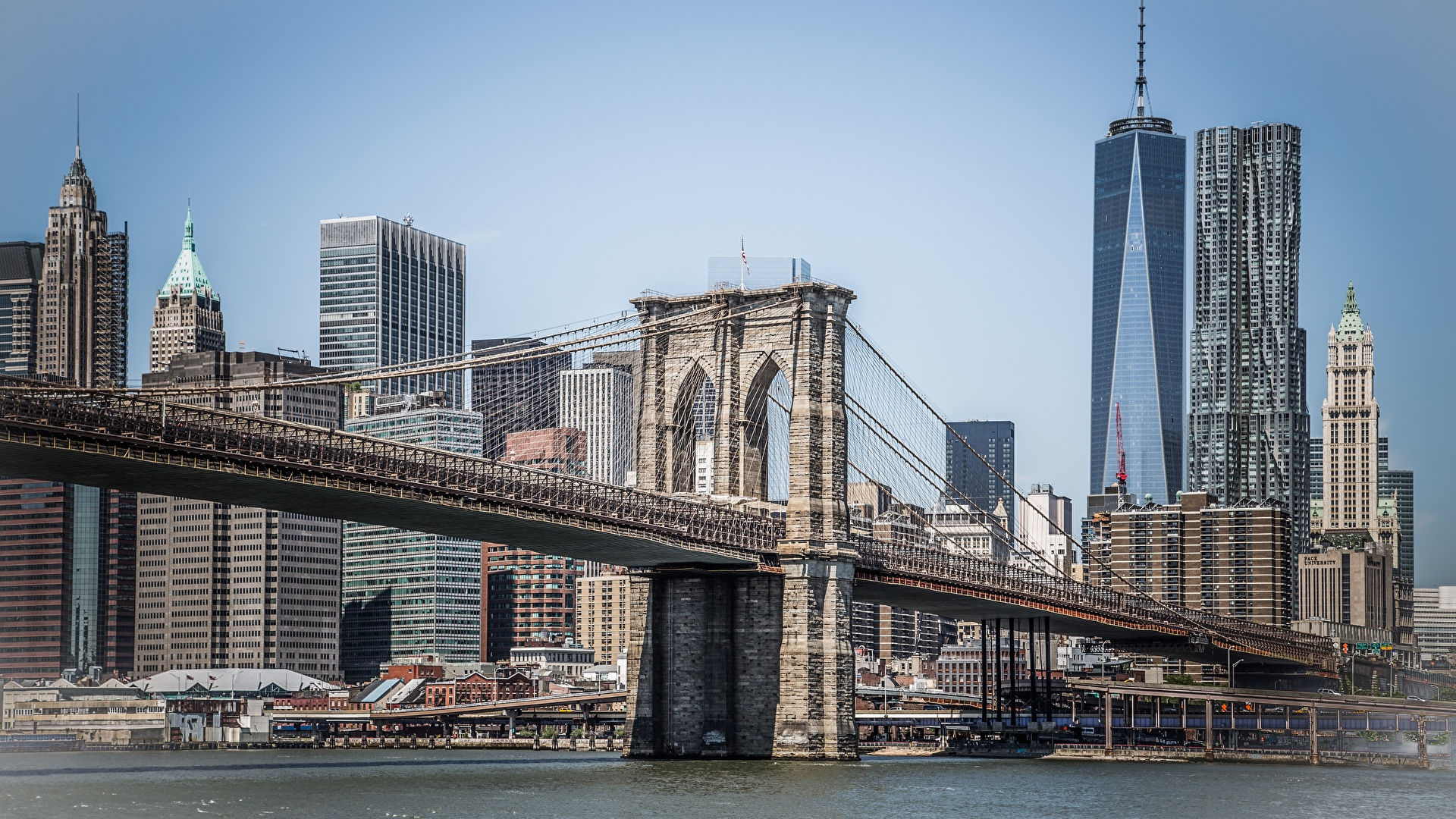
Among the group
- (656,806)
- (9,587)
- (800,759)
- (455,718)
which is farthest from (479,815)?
(9,587)

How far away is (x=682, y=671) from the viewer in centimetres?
8300

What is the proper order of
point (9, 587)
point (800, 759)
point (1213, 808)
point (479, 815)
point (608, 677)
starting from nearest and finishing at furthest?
point (479, 815), point (1213, 808), point (800, 759), point (9, 587), point (608, 677)

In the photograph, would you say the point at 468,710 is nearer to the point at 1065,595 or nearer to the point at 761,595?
the point at 1065,595

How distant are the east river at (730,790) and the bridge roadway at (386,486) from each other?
26.6 ft

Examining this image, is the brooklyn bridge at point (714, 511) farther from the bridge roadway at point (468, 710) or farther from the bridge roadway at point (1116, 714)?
the bridge roadway at point (468, 710)

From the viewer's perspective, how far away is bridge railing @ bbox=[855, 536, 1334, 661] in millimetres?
91750

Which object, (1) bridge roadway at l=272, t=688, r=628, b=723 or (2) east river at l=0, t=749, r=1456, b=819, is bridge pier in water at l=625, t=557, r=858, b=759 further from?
(1) bridge roadway at l=272, t=688, r=628, b=723

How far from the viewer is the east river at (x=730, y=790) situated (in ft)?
203

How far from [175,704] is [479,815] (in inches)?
4512

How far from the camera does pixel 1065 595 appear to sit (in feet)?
360

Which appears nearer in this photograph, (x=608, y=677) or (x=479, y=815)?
(x=479, y=815)

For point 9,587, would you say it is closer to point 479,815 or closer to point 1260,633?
point 1260,633

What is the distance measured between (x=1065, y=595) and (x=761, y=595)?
1261 inches

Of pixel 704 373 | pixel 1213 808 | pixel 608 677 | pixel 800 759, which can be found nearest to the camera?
pixel 1213 808
